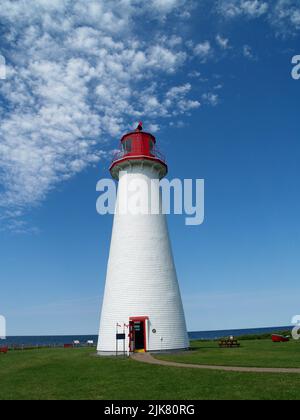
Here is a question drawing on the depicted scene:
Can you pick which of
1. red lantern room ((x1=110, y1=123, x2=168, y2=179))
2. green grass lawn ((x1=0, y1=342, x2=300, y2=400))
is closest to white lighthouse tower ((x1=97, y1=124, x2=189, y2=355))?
red lantern room ((x1=110, y1=123, x2=168, y2=179))

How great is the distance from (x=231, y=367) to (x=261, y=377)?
9.60 ft

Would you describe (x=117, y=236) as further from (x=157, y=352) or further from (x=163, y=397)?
(x=163, y=397)

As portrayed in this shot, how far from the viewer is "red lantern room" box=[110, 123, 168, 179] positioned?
26.9m

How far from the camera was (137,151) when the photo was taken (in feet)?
89.1

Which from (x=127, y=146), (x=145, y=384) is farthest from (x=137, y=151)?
(x=145, y=384)

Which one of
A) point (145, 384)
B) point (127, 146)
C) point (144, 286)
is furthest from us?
point (127, 146)

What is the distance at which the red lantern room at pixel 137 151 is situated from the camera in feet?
88.3

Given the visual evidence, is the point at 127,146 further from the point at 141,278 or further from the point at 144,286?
the point at 144,286

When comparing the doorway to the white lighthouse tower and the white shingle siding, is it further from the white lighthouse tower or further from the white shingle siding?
the white shingle siding

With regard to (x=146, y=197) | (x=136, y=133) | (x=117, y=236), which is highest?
(x=136, y=133)

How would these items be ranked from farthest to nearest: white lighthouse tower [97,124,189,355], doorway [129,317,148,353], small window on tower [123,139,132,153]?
small window on tower [123,139,132,153]
white lighthouse tower [97,124,189,355]
doorway [129,317,148,353]

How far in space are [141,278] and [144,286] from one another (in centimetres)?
54

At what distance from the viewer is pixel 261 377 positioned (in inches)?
528
